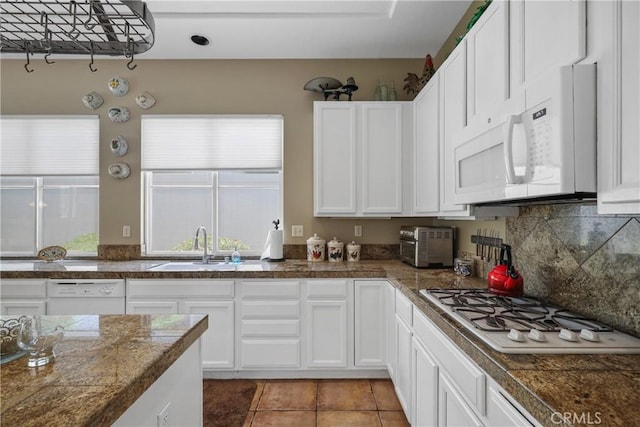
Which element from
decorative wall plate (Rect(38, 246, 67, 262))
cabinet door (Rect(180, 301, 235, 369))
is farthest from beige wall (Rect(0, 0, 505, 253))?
cabinet door (Rect(180, 301, 235, 369))

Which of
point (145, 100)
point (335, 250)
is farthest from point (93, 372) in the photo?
point (145, 100)

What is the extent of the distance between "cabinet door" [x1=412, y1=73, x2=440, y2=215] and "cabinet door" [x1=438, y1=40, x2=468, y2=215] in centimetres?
9

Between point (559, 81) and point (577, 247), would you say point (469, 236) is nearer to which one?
point (577, 247)

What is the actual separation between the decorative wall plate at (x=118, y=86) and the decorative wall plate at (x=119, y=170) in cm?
69

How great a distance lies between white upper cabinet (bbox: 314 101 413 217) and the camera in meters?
2.97

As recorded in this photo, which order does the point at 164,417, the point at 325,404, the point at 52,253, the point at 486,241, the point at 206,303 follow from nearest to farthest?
the point at 164,417, the point at 486,241, the point at 325,404, the point at 206,303, the point at 52,253

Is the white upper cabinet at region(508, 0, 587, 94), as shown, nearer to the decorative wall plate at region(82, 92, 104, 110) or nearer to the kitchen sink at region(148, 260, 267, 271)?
the kitchen sink at region(148, 260, 267, 271)

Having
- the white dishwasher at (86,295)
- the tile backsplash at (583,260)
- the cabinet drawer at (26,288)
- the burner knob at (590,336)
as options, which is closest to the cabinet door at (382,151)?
the tile backsplash at (583,260)

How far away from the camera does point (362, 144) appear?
2.97 metres

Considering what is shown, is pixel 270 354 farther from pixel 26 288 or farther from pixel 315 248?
pixel 26 288

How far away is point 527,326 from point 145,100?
354cm

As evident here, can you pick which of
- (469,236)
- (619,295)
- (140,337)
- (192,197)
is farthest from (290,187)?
(619,295)

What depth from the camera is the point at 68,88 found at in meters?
3.35

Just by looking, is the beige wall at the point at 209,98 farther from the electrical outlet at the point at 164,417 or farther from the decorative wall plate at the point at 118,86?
the electrical outlet at the point at 164,417
